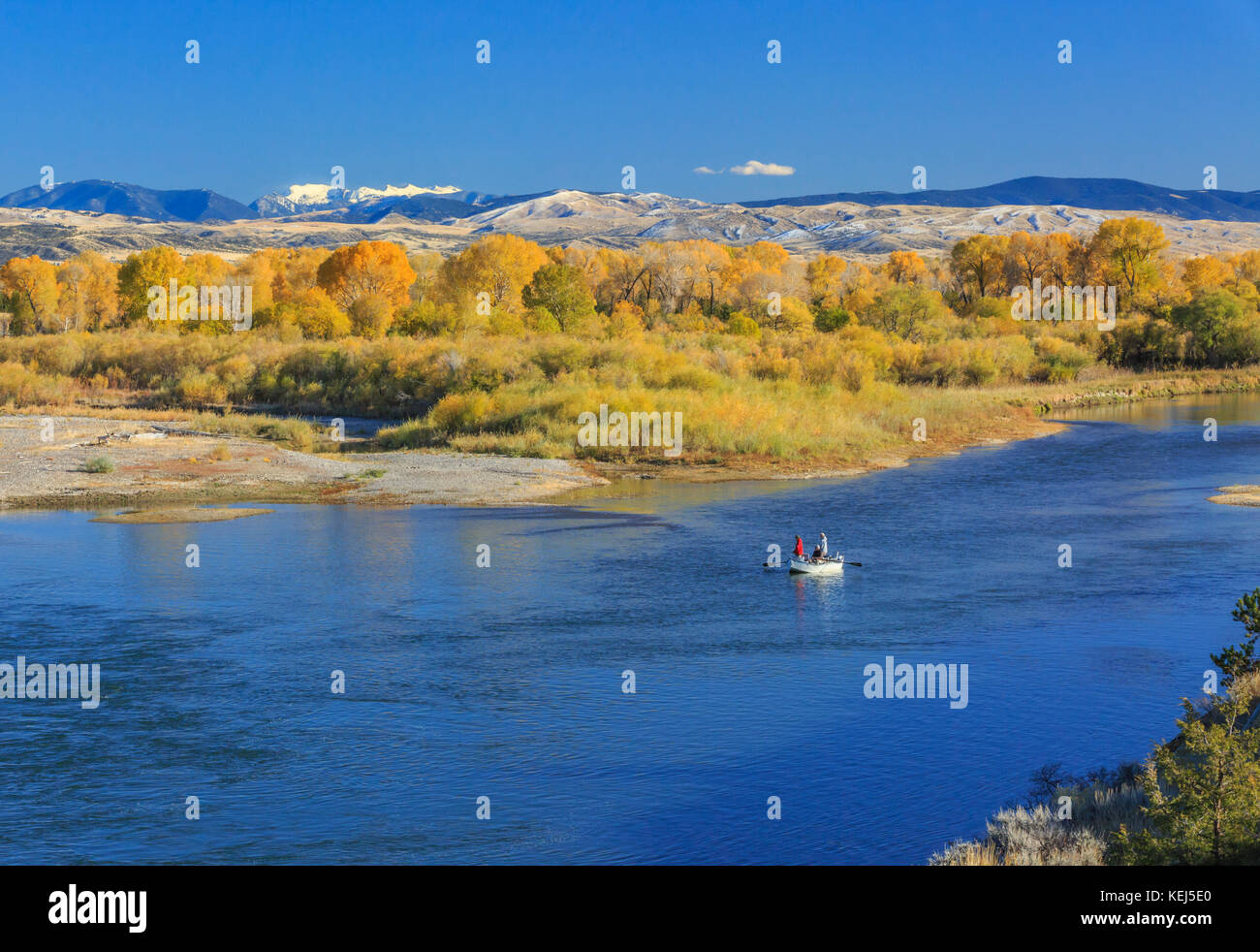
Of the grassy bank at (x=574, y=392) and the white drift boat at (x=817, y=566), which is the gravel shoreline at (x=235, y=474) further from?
A: the white drift boat at (x=817, y=566)

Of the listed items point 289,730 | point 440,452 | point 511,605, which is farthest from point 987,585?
point 440,452

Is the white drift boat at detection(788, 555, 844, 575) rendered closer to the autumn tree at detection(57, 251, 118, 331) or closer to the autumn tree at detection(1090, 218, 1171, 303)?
the autumn tree at detection(1090, 218, 1171, 303)

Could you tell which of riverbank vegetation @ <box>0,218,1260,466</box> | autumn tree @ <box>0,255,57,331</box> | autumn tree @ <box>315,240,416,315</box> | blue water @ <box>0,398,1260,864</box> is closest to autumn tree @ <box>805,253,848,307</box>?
riverbank vegetation @ <box>0,218,1260,466</box>

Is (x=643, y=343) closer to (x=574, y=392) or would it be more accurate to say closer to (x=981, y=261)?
(x=574, y=392)

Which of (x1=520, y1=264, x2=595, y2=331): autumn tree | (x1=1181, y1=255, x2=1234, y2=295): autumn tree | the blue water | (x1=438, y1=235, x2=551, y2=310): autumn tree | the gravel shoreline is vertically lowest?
the blue water

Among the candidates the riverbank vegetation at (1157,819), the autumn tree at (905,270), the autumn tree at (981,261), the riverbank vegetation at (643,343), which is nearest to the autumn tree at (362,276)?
the riverbank vegetation at (643,343)

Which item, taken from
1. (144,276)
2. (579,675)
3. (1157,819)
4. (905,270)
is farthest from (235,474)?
(905,270)
